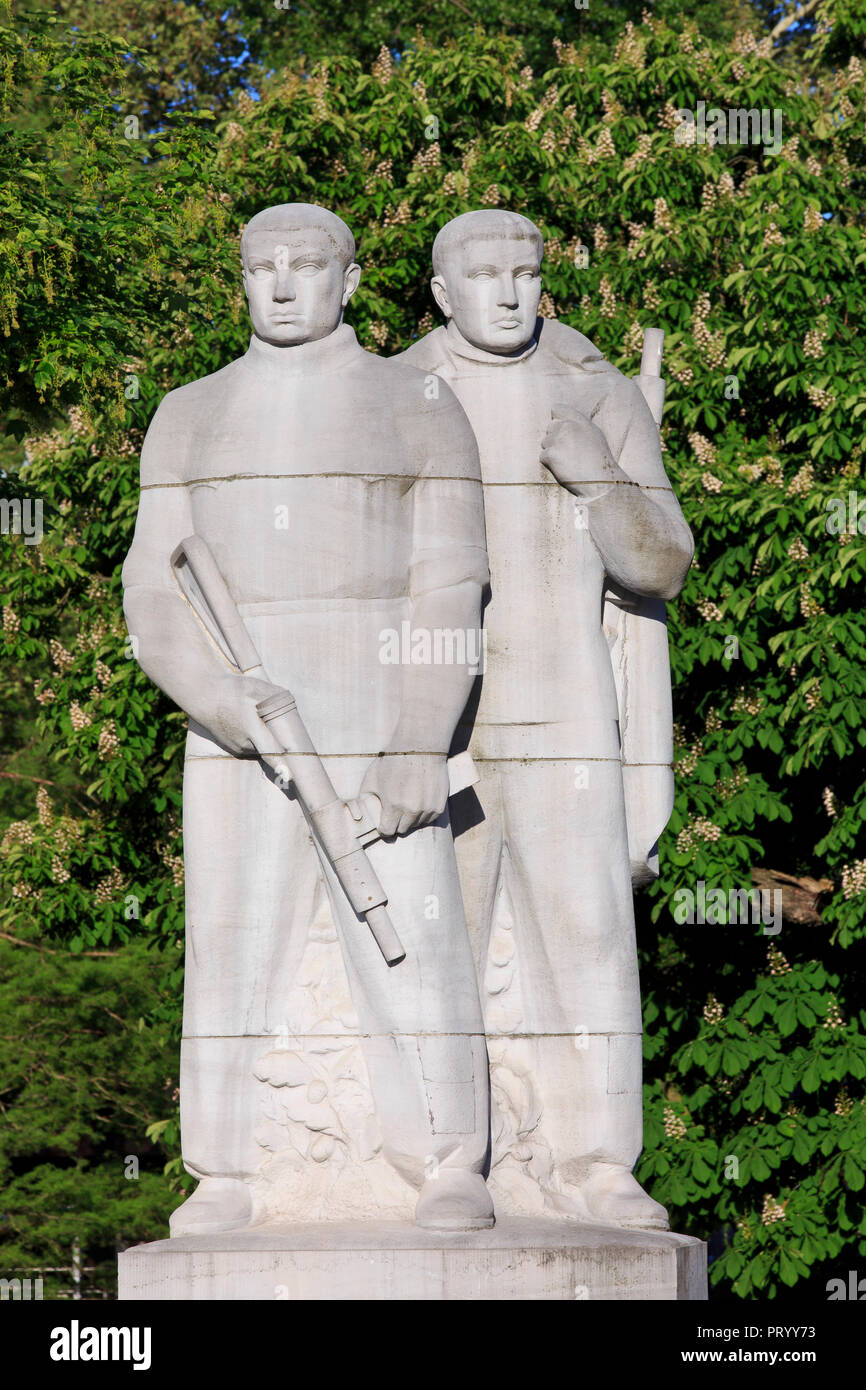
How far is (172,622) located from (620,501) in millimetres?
1822

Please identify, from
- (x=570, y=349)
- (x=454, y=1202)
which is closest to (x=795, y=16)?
(x=570, y=349)

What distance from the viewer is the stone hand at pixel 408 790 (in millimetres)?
8109

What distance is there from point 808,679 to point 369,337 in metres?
4.59

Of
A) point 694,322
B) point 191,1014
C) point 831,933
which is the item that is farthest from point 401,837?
point 694,322

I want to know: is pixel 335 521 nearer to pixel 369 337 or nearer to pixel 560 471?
pixel 560 471

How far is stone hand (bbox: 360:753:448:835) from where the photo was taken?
811 centimetres

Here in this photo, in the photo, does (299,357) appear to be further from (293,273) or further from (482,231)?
(482,231)

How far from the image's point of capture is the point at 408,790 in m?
8.10

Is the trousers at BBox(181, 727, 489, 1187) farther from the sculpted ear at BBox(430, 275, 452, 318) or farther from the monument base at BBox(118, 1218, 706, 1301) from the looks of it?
the sculpted ear at BBox(430, 275, 452, 318)

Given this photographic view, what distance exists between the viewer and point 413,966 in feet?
26.8

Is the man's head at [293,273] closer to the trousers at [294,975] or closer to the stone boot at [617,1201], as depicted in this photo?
the trousers at [294,975]

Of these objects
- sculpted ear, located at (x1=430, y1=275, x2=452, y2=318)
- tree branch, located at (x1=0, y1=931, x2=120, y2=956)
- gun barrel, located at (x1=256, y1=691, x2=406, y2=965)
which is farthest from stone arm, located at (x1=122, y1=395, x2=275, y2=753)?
tree branch, located at (x1=0, y1=931, x2=120, y2=956)

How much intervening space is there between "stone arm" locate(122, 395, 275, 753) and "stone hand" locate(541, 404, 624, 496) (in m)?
1.45

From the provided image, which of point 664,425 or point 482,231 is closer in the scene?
point 482,231
